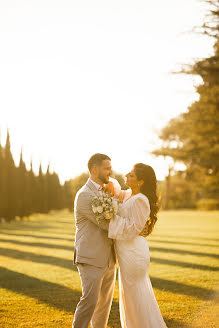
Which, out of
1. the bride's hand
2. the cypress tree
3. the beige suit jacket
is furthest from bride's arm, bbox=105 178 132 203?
the cypress tree

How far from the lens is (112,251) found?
5.91 metres

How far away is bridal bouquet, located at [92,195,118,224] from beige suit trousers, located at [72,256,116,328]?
Result: 2.21 ft

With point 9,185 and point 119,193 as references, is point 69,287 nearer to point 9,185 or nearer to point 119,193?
point 119,193

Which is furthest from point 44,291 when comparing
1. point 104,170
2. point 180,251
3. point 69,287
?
point 180,251

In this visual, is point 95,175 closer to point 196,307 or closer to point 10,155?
point 196,307

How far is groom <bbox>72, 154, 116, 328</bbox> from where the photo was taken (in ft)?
17.7

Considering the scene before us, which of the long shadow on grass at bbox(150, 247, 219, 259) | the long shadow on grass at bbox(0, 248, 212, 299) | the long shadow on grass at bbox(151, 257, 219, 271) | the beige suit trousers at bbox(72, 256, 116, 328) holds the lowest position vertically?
the long shadow on grass at bbox(150, 247, 219, 259)

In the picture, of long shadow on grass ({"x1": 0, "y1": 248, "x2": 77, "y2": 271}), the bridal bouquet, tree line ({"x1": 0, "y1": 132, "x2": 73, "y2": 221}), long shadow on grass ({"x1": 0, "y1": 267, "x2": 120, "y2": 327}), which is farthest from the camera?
tree line ({"x1": 0, "y1": 132, "x2": 73, "y2": 221})

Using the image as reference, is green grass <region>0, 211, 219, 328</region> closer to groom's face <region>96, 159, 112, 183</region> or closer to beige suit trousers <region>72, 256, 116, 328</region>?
beige suit trousers <region>72, 256, 116, 328</region>

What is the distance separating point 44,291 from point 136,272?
16.0ft

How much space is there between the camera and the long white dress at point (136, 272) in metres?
5.63

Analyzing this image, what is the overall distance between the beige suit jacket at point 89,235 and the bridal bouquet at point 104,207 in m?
0.14

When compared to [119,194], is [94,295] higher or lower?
lower

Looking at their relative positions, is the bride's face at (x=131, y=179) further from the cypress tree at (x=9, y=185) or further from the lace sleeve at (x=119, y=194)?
the cypress tree at (x=9, y=185)
